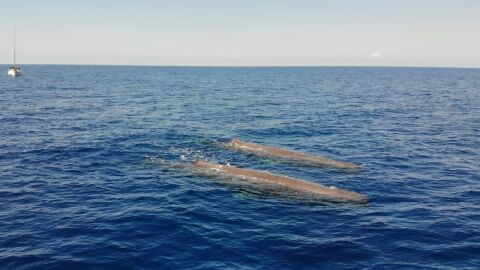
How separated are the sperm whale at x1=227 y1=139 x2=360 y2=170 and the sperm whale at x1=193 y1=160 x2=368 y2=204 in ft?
24.9

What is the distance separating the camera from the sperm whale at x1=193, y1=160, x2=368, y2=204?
2893 cm

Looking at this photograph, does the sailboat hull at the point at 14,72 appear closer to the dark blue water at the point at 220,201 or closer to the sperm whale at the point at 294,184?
the dark blue water at the point at 220,201

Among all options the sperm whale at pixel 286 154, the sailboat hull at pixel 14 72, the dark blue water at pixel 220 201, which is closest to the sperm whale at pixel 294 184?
the dark blue water at pixel 220 201

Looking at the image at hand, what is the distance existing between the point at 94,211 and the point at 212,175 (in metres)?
10.9

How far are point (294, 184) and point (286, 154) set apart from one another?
32.7 feet

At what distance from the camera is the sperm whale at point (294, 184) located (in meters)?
28.9

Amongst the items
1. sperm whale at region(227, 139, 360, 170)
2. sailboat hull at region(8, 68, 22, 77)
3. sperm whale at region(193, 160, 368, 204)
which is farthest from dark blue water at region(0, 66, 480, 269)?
sailboat hull at region(8, 68, 22, 77)

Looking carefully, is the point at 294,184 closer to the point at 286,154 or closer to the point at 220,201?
the point at 220,201

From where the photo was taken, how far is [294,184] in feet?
101

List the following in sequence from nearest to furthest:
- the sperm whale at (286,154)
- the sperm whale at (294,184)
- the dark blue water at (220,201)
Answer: the dark blue water at (220,201) < the sperm whale at (294,184) < the sperm whale at (286,154)

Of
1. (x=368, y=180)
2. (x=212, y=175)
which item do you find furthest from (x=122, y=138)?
(x=368, y=180)

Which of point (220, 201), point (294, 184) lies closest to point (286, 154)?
point (294, 184)

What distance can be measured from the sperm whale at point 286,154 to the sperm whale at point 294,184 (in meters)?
7.58

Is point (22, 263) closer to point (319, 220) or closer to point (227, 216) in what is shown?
point (227, 216)
